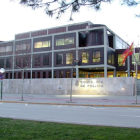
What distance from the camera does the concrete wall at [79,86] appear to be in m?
24.5

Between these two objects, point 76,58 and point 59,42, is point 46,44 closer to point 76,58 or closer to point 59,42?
point 59,42

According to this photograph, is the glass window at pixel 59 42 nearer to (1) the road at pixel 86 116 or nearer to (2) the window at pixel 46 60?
(2) the window at pixel 46 60

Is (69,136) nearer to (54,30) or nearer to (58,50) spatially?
(58,50)

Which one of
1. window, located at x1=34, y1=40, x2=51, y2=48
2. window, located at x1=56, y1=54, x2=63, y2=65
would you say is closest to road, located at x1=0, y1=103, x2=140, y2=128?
window, located at x1=56, y1=54, x2=63, y2=65

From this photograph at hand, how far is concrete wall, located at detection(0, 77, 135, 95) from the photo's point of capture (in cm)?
2452

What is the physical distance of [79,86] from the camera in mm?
27203

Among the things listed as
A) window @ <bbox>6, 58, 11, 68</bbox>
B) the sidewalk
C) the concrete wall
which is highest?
window @ <bbox>6, 58, 11, 68</bbox>

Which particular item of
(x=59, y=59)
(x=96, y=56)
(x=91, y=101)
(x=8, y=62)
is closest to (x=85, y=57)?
(x=96, y=56)

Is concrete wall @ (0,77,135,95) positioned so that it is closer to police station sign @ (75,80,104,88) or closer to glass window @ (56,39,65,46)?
police station sign @ (75,80,104,88)

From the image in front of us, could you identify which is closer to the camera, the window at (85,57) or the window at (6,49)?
the window at (85,57)

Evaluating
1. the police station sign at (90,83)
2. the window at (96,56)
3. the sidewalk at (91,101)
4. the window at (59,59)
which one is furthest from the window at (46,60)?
the sidewalk at (91,101)

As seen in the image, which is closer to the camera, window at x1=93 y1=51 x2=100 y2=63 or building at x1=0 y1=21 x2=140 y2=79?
window at x1=93 y1=51 x2=100 y2=63

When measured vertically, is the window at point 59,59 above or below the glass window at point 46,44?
below

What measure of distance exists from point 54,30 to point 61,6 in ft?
159
